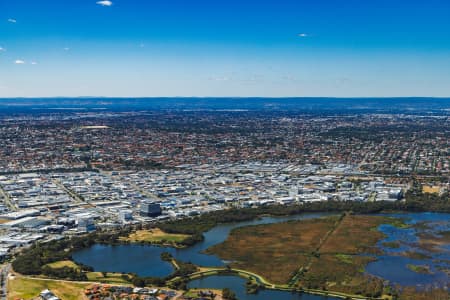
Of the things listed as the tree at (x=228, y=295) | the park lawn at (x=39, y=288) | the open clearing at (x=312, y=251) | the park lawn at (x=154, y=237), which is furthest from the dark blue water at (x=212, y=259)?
the tree at (x=228, y=295)

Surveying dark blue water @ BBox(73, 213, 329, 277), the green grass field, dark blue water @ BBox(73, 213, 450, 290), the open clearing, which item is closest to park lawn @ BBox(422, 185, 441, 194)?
the open clearing

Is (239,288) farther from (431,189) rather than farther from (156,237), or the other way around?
(431,189)

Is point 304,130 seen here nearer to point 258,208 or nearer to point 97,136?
point 97,136

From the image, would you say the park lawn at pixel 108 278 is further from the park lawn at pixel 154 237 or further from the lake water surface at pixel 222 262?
the park lawn at pixel 154 237

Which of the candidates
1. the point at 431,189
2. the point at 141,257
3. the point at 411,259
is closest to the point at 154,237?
the point at 141,257

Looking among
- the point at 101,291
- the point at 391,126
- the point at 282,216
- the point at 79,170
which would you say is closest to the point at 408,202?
the point at 282,216

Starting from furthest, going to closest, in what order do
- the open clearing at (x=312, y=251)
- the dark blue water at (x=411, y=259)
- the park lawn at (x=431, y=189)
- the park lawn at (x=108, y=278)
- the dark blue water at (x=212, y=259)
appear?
the park lawn at (x=431, y=189) < the dark blue water at (x=212, y=259) < the dark blue water at (x=411, y=259) < the open clearing at (x=312, y=251) < the park lawn at (x=108, y=278)
